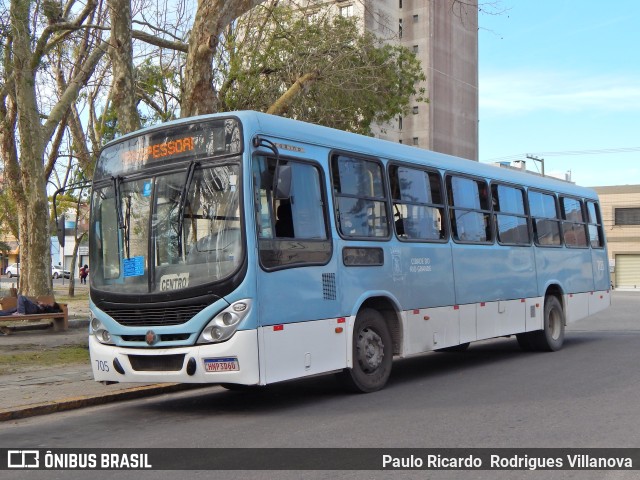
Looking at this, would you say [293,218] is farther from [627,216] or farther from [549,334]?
[627,216]

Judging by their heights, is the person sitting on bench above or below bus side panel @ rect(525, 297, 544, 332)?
above

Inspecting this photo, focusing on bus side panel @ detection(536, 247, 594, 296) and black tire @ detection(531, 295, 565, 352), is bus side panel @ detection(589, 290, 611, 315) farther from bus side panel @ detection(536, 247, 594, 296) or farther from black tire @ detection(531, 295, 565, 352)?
black tire @ detection(531, 295, 565, 352)

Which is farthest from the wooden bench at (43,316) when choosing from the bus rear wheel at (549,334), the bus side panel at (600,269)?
the bus side panel at (600,269)

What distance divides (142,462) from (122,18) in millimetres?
10376

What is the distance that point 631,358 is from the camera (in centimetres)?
1352

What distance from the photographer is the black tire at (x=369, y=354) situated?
9891 mm

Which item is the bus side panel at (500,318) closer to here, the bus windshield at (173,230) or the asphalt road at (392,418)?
the asphalt road at (392,418)

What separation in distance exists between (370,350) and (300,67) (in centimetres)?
1096

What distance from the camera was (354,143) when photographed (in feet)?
34.3

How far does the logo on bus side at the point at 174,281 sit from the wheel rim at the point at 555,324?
885cm

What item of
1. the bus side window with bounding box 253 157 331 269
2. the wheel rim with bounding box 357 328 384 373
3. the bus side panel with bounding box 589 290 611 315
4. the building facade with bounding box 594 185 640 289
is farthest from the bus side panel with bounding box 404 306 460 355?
the building facade with bounding box 594 185 640 289

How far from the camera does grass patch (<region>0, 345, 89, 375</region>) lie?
13047 mm

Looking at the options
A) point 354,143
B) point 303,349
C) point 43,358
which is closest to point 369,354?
point 303,349

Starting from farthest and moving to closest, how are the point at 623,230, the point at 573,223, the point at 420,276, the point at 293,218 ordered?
the point at 623,230 < the point at 573,223 < the point at 420,276 < the point at 293,218
